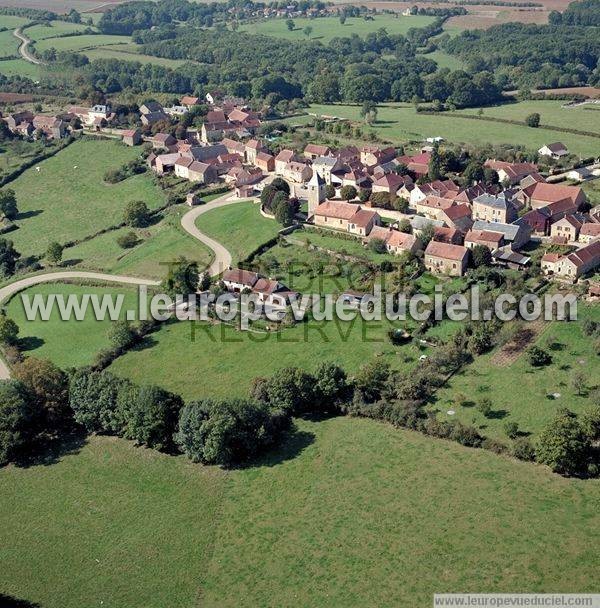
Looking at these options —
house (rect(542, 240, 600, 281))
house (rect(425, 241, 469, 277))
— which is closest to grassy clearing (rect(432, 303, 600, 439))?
house (rect(542, 240, 600, 281))

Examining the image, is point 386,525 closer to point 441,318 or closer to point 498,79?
point 441,318

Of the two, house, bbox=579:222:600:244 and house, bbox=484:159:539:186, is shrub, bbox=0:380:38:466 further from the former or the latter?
house, bbox=484:159:539:186

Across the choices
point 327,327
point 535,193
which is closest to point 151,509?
point 327,327

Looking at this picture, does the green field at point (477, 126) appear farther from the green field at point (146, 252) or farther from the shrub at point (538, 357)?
the shrub at point (538, 357)

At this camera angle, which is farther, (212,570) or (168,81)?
(168,81)

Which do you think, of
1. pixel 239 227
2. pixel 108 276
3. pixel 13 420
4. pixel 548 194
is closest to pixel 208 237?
pixel 239 227

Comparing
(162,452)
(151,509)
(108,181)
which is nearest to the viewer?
(151,509)

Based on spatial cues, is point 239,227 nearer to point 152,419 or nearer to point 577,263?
point 577,263
